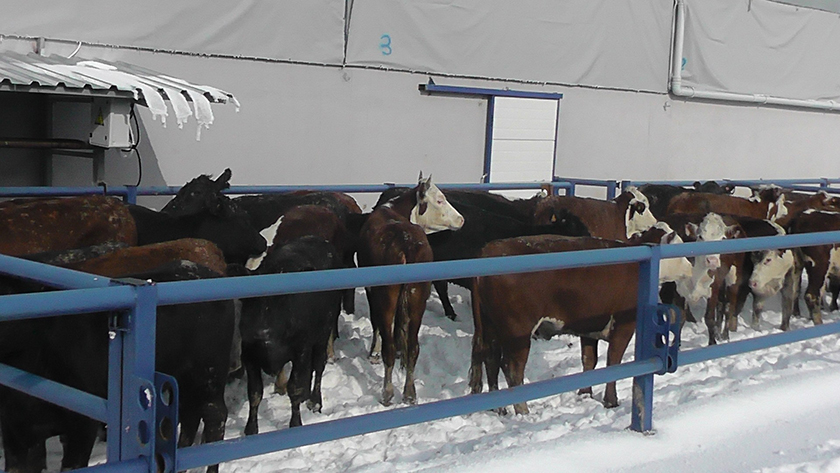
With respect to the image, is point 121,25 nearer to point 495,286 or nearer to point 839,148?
point 495,286

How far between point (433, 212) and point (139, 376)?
5.85 metres

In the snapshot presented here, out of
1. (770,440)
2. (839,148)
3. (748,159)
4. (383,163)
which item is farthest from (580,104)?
(770,440)

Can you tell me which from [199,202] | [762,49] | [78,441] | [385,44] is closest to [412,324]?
[199,202]

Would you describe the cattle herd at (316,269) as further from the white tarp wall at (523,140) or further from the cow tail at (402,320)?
the white tarp wall at (523,140)

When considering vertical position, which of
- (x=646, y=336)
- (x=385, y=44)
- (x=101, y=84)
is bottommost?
(x=646, y=336)

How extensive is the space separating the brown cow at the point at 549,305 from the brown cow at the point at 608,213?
2.93m

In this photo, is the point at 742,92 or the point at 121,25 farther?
the point at 742,92

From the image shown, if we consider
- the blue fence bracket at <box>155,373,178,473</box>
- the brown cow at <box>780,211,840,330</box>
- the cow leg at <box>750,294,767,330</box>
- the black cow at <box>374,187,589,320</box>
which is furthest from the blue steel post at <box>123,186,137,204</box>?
the brown cow at <box>780,211,840,330</box>

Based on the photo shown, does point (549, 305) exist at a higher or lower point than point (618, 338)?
higher

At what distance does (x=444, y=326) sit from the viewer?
8.79 meters

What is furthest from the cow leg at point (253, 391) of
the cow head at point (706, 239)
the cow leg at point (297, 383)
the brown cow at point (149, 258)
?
the cow head at point (706, 239)

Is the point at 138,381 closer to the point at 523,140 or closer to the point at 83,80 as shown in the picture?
the point at 83,80

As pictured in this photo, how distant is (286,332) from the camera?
5602mm

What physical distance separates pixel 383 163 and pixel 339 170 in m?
0.75
